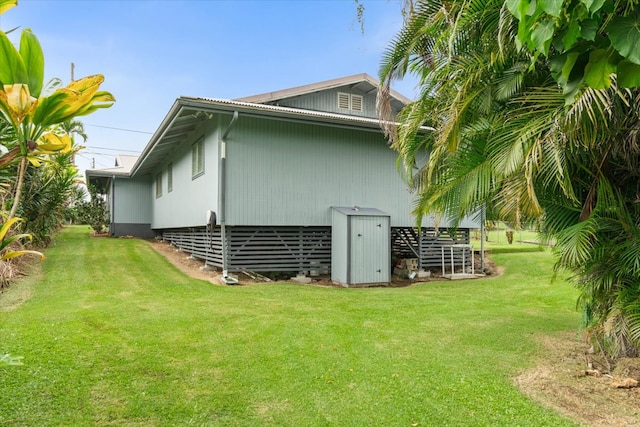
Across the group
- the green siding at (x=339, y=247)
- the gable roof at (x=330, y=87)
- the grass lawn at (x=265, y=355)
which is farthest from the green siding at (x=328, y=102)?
the grass lawn at (x=265, y=355)

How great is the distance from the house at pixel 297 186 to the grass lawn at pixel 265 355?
184 centimetres

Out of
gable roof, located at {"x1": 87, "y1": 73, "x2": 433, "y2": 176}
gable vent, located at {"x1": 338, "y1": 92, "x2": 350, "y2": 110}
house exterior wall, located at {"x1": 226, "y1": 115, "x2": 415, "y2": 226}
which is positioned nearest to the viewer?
gable roof, located at {"x1": 87, "y1": 73, "x2": 433, "y2": 176}

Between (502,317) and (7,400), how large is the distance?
20.0ft

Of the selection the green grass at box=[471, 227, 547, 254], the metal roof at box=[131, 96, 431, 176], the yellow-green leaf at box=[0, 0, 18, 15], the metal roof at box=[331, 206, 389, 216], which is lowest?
the green grass at box=[471, 227, 547, 254]

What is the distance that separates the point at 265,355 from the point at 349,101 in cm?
965

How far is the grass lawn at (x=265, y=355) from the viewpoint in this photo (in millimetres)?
3133

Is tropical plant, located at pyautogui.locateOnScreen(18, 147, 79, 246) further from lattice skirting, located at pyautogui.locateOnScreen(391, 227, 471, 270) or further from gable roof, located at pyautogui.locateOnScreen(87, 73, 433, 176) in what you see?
lattice skirting, located at pyautogui.locateOnScreen(391, 227, 471, 270)

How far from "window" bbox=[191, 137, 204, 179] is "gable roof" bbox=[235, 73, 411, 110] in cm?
159

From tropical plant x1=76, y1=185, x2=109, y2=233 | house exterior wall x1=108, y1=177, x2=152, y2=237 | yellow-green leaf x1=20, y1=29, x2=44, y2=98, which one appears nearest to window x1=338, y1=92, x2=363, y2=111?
house exterior wall x1=108, y1=177, x2=152, y2=237

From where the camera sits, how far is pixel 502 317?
6348mm

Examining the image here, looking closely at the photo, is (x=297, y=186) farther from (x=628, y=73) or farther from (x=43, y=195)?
(x=628, y=73)

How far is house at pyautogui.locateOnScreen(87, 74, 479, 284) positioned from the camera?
9.31 metres

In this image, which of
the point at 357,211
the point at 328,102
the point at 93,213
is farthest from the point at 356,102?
the point at 93,213

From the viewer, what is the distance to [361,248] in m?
9.44
